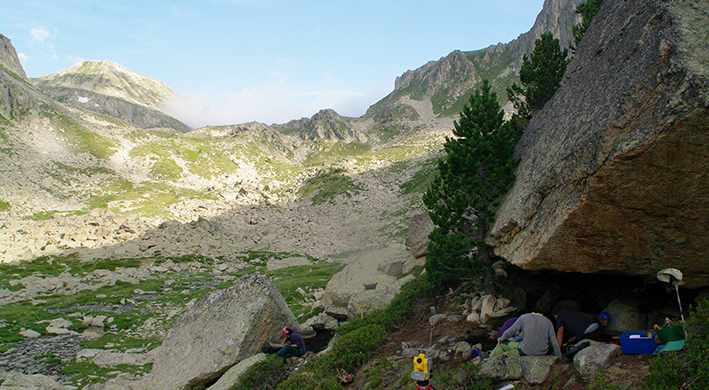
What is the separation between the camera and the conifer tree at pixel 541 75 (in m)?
17.8

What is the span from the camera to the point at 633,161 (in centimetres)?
736

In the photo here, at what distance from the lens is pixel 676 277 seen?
792 cm

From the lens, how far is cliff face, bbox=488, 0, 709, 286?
694 cm

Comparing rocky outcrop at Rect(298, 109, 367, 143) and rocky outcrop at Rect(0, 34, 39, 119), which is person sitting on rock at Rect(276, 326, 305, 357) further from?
rocky outcrop at Rect(298, 109, 367, 143)

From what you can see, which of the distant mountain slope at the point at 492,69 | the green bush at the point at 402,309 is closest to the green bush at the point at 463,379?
the green bush at the point at 402,309

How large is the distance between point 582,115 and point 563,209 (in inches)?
120

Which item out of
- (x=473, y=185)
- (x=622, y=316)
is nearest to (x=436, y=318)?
(x=473, y=185)

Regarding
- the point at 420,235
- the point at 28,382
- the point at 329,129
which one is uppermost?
the point at 329,129

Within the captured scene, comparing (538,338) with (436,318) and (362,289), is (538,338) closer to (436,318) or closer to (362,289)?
(436,318)

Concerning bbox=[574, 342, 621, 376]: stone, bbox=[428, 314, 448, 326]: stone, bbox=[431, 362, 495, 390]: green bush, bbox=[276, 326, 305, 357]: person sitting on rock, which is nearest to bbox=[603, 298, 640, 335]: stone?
bbox=[574, 342, 621, 376]: stone

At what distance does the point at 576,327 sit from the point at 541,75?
569 inches

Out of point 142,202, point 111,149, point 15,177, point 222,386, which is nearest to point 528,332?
point 222,386

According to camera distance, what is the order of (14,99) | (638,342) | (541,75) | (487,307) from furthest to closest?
1. (14,99)
2. (541,75)
3. (487,307)
4. (638,342)

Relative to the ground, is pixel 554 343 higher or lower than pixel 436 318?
higher
